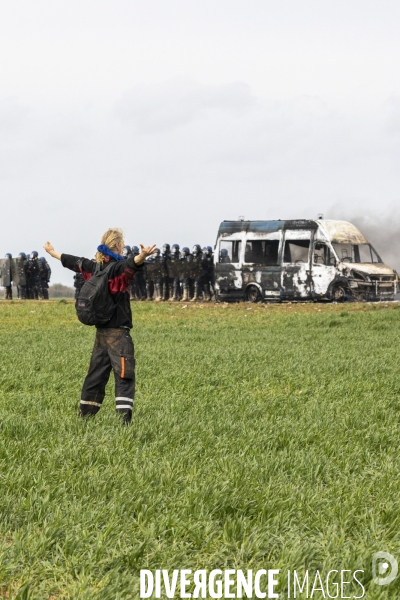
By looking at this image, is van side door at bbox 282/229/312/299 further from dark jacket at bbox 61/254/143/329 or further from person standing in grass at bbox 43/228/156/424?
person standing in grass at bbox 43/228/156/424

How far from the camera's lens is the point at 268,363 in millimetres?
12758

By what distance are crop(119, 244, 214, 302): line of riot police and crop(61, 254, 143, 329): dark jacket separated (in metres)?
26.4

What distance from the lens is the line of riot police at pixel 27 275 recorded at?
1613 inches

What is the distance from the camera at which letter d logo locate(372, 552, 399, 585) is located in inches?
162

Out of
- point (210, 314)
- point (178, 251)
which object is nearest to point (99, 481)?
point (210, 314)

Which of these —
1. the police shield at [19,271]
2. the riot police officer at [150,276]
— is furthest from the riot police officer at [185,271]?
the police shield at [19,271]

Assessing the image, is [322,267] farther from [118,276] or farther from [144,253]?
[144,253]

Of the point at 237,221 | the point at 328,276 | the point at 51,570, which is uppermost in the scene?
the point at 237,221

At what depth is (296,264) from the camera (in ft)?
99.9

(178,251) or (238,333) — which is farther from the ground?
(178,251)

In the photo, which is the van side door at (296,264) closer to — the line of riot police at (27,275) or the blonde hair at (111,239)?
the line of riot police at (27,275)

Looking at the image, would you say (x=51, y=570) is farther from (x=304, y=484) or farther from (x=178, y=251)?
(x=178, y=251)

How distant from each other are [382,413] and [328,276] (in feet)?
71.3

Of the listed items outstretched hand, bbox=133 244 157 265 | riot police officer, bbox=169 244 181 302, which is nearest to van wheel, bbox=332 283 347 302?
riot police officer, bbox=169 244 181 302
